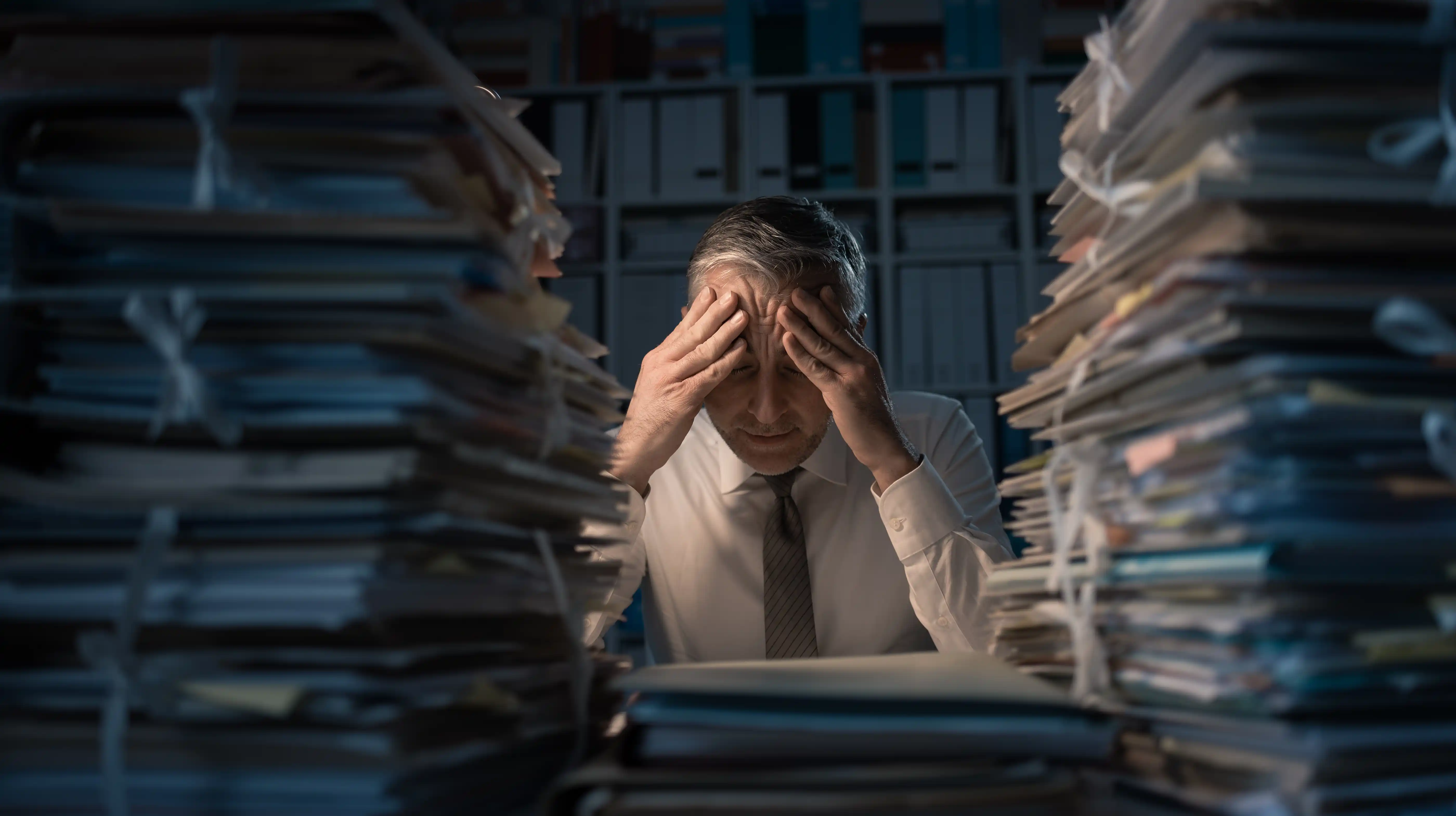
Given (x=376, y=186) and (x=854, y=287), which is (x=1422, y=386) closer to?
(x=376, y=186)

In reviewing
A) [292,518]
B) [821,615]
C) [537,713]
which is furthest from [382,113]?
[821,615]

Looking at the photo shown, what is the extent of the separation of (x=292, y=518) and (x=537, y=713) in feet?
0.59

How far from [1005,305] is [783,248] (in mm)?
1745

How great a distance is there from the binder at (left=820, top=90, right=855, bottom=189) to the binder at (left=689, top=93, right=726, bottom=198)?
0.34 metres

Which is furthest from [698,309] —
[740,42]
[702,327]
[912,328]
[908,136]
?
[740,42]

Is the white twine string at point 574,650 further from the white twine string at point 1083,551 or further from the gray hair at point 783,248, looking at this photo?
the gray hair at point 783,248

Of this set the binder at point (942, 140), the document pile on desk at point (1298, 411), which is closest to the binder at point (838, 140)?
the binder at point (942, 140)

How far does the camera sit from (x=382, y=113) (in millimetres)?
467

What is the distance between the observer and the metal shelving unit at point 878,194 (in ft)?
10.2

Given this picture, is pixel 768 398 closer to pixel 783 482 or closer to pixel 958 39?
pixel 783 482

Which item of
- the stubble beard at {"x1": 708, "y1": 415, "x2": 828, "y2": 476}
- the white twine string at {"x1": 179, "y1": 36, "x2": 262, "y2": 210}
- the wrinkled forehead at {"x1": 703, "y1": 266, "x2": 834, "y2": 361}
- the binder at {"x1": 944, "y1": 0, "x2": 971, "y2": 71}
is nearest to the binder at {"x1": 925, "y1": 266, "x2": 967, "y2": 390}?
the binder at {"x1": 944, "y1": 0, "x2": 971, "y2": 71}

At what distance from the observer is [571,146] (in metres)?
3.26

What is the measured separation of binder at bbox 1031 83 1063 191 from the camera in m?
3.11

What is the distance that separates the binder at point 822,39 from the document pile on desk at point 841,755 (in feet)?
10.1
